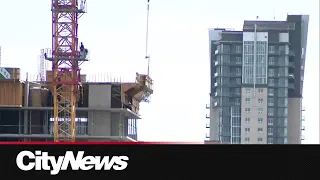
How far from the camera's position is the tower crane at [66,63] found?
193500mm

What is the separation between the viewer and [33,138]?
195875mm

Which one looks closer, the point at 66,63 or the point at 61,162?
the point at 61,162

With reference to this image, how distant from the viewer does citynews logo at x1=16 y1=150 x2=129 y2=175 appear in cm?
2075

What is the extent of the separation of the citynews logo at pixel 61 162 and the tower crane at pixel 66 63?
170 m

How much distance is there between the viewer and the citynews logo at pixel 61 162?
20750mm

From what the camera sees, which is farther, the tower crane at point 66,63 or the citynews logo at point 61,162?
the tower crane at point 66,63

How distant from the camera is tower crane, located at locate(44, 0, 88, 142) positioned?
635 ft

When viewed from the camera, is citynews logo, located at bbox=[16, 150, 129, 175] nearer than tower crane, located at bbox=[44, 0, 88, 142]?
Yes

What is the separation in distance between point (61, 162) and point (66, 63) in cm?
17529

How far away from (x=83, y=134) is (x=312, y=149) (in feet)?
583

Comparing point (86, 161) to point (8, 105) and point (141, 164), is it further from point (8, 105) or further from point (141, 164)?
point (8, 105)

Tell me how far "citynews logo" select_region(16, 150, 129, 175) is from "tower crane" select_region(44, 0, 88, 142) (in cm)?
17046

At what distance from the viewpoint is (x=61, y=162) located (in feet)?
68.1

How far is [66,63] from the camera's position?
195250mm
